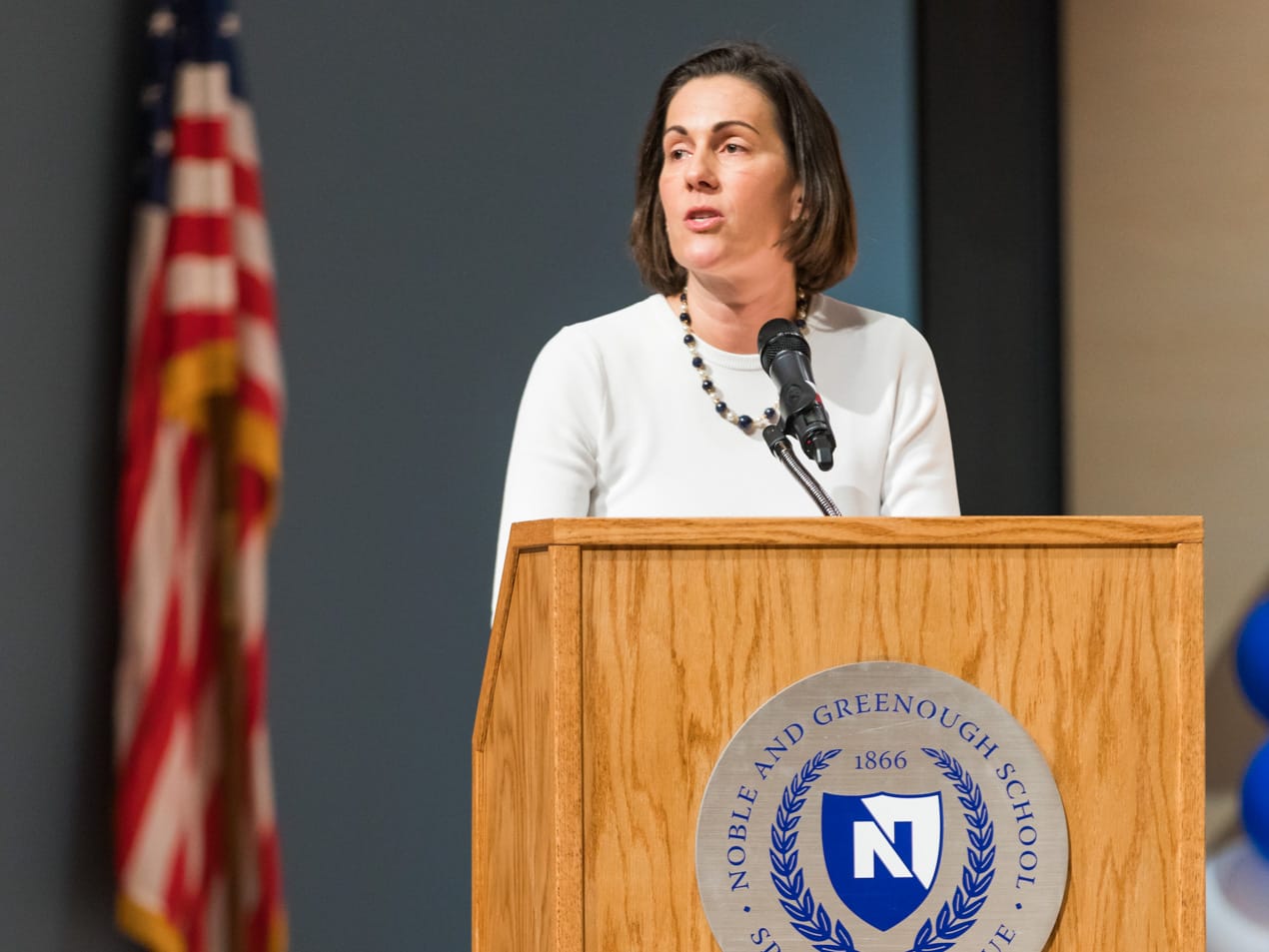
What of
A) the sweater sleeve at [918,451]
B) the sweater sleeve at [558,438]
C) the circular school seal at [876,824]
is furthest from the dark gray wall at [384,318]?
the circular school seal at [876,824]

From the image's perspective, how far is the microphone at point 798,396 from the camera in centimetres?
142

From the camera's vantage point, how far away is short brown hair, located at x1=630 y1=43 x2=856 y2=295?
192 cm

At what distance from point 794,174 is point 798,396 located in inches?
23.1

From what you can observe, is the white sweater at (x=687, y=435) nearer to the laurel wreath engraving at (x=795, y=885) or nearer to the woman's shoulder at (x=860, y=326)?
the woman's shoulder at (x=860, y=326)

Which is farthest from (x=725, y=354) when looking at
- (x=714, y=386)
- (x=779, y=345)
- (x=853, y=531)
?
(x=853, y=531)

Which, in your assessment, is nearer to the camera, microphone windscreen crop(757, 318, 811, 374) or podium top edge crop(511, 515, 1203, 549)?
podium top edge crop(511, 515, 1203, 549)

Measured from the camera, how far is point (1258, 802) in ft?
8.20

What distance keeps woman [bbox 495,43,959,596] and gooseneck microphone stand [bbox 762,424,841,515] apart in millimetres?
276

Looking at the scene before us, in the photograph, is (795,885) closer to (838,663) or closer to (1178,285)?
(838,663)

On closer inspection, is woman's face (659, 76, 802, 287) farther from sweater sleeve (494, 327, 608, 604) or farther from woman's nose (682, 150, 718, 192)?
sweater sleeve (494, 327, 608, 604)

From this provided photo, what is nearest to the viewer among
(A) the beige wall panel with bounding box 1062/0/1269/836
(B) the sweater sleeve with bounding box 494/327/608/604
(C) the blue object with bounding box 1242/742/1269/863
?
(B) the sweater sleeve with bounding box 494/327/608/604

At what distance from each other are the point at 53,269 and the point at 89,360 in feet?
0.41

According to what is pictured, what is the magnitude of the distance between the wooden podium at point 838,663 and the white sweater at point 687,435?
1.68 ft

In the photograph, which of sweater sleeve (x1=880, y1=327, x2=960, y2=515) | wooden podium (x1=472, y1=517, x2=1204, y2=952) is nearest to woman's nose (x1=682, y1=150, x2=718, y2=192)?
sweater sleeve (x1=880, y1=327, x2=960, y2=515)
